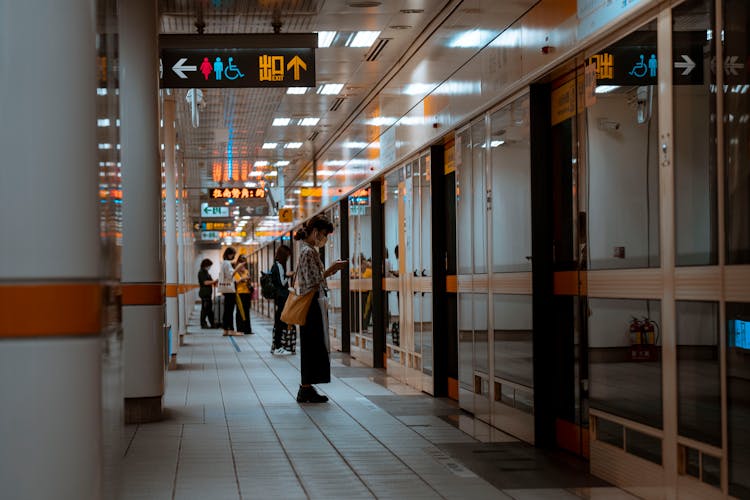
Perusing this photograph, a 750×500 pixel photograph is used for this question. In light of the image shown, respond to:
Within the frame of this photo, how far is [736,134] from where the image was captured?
4133 millimetres

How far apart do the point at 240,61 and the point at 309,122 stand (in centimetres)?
742

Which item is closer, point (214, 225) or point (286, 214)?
point (286, 214)

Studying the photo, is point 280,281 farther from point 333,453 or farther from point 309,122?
point 333,453

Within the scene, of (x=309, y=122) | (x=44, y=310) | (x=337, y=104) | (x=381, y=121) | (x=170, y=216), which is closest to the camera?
(x=44, y=310)

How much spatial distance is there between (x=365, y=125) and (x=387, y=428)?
22.5 ft

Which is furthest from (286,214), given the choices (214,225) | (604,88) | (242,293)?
(604,88)

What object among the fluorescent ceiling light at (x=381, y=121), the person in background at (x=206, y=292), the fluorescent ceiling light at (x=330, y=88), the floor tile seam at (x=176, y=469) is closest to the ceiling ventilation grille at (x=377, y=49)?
the fluorescent ceiling light at (x=381, y=121)

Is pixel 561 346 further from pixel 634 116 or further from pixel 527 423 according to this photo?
pixel 634 116

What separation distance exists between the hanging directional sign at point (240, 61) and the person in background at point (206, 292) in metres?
15.5

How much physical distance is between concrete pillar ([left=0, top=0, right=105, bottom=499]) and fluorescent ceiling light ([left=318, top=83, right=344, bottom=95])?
1016cm

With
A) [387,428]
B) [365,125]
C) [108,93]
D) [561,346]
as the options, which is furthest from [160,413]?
[365,125]

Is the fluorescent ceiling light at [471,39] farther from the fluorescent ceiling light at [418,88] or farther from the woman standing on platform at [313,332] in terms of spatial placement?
the woman standing on platform at [313,332]

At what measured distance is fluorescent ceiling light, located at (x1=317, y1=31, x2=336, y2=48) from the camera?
10438 mm

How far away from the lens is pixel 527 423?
703 cm
